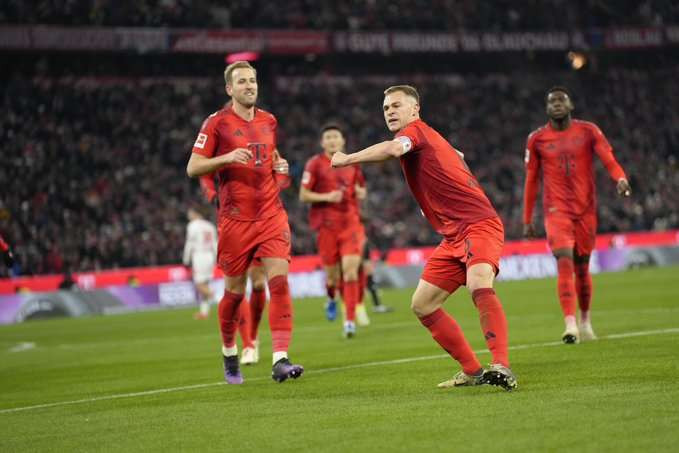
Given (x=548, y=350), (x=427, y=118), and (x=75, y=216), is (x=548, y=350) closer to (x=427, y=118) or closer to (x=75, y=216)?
(x=75, y=216)

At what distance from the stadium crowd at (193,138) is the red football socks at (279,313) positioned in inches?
841

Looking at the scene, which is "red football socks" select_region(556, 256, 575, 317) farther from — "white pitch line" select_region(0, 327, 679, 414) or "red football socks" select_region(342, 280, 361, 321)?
"red football socks" select_region(342, 280, 361, 321)

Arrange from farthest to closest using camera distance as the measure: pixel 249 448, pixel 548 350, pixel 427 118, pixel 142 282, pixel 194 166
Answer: pixel 427 118 → pixel 142 282 → pixel 548 350 → pixel 194 166 → pixel 249 448

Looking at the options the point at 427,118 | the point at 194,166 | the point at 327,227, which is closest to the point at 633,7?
the point at 427,118

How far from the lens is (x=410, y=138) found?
809 centimetres

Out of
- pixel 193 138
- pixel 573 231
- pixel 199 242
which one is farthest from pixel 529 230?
pixel 193 138

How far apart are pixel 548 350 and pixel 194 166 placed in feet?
13.3

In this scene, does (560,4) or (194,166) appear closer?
(194,166)

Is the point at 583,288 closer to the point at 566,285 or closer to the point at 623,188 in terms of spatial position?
the point at 566,285

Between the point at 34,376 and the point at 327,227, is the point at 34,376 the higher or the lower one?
the lower one

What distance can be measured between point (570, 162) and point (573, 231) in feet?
2.54

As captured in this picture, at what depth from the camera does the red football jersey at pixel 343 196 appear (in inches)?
631

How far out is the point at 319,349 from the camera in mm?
13703

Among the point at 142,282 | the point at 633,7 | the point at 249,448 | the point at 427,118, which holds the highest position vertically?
the point at 633,7
